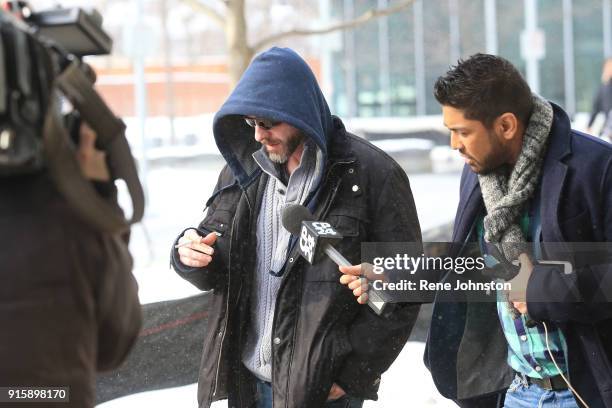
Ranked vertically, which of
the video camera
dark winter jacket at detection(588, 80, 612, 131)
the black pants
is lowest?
dark winter jacket at detection(588, 80, 612, 131)

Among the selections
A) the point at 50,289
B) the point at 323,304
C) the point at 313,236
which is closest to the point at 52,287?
the point at 50,289

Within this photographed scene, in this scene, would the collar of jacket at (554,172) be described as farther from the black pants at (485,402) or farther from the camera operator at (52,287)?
the camera operator at (52,287)

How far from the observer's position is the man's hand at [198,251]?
3441mm

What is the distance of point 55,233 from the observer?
1.90 m

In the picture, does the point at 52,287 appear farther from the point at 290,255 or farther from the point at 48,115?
the point at 290,255

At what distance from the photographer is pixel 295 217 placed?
3.25 m

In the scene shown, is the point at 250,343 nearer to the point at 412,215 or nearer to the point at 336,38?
the point at 412,215

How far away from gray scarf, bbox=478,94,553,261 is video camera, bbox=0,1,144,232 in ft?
4.98

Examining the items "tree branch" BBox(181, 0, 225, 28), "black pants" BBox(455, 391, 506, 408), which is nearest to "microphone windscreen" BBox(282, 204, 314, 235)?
"black pants" BBox(455, 391, 506, 408)

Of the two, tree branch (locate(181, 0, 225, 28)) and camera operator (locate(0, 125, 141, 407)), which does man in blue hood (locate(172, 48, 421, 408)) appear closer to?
camera operator (locate(0, 125, 141, 407))

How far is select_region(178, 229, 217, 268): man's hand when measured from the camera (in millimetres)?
3441

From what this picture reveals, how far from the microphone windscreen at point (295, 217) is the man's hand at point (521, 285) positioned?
68 cm

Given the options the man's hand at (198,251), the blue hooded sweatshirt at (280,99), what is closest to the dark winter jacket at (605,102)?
the blue hooded sweatshirt at (280,99)

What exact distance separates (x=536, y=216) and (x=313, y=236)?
0.74 m
